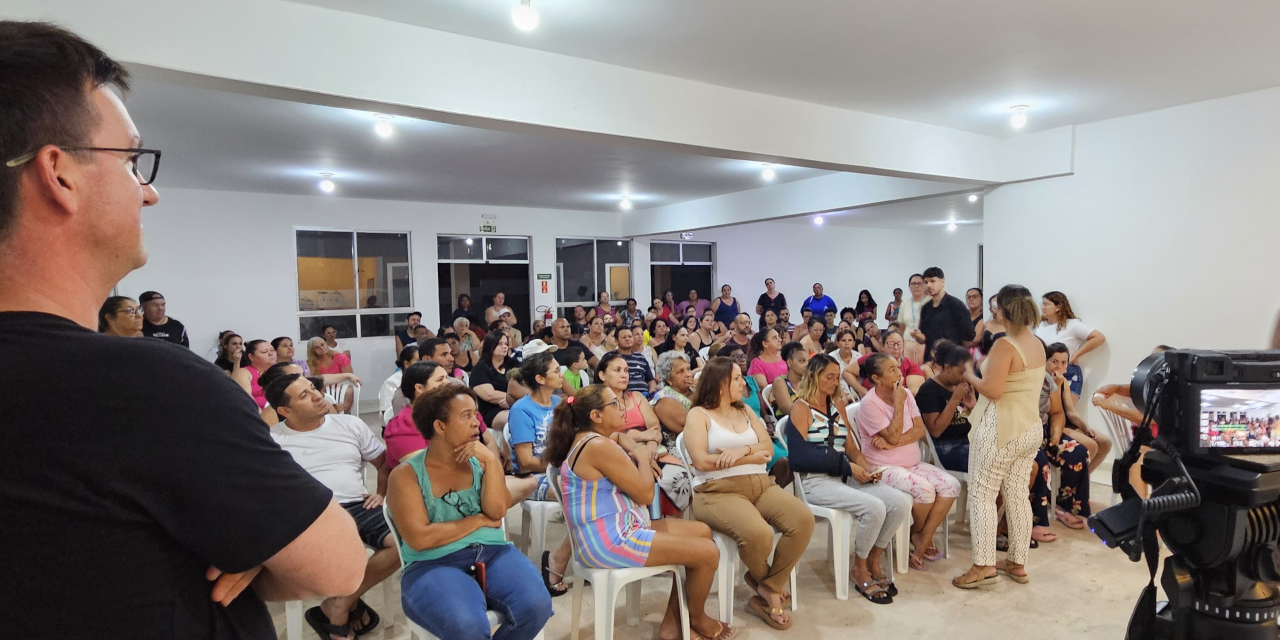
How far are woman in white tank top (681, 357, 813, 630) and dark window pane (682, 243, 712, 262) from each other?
336 inches

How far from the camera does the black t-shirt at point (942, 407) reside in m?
3.81

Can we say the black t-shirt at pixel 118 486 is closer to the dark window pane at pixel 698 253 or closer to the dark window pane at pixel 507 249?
the dark window pane at pixel 507 249

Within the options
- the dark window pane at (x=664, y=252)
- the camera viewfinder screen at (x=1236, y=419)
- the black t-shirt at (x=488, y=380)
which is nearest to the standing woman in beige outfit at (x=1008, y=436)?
the camera viewfinder screen at (x=1236, y=419)

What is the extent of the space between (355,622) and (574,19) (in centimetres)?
272

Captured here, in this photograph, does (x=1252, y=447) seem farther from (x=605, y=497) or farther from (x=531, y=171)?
(x=531, y=171)

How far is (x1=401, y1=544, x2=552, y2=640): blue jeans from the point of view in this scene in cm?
203

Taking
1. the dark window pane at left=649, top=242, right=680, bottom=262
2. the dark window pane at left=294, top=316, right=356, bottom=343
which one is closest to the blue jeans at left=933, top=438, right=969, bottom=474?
the dark window pane at left=294, top=316, right=356, bottom=343

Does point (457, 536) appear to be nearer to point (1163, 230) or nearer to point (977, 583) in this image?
point (977, 583)

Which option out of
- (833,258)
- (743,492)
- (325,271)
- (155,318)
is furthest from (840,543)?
(833,258)

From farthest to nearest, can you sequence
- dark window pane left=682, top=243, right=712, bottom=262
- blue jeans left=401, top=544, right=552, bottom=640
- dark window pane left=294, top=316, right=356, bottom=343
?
dark window pane left=682, top=243, right=712, bottom=262 < dark window pane left=294, top=316, right=356, bottom=343 < blue jeans left=401, top=544, right=552, bottom=640

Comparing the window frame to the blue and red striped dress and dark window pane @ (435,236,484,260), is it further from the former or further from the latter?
the blue and red striped dress

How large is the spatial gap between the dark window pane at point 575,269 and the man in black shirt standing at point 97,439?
377 inches

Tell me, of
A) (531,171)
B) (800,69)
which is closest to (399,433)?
(800,69)

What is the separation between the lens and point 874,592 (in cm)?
307
